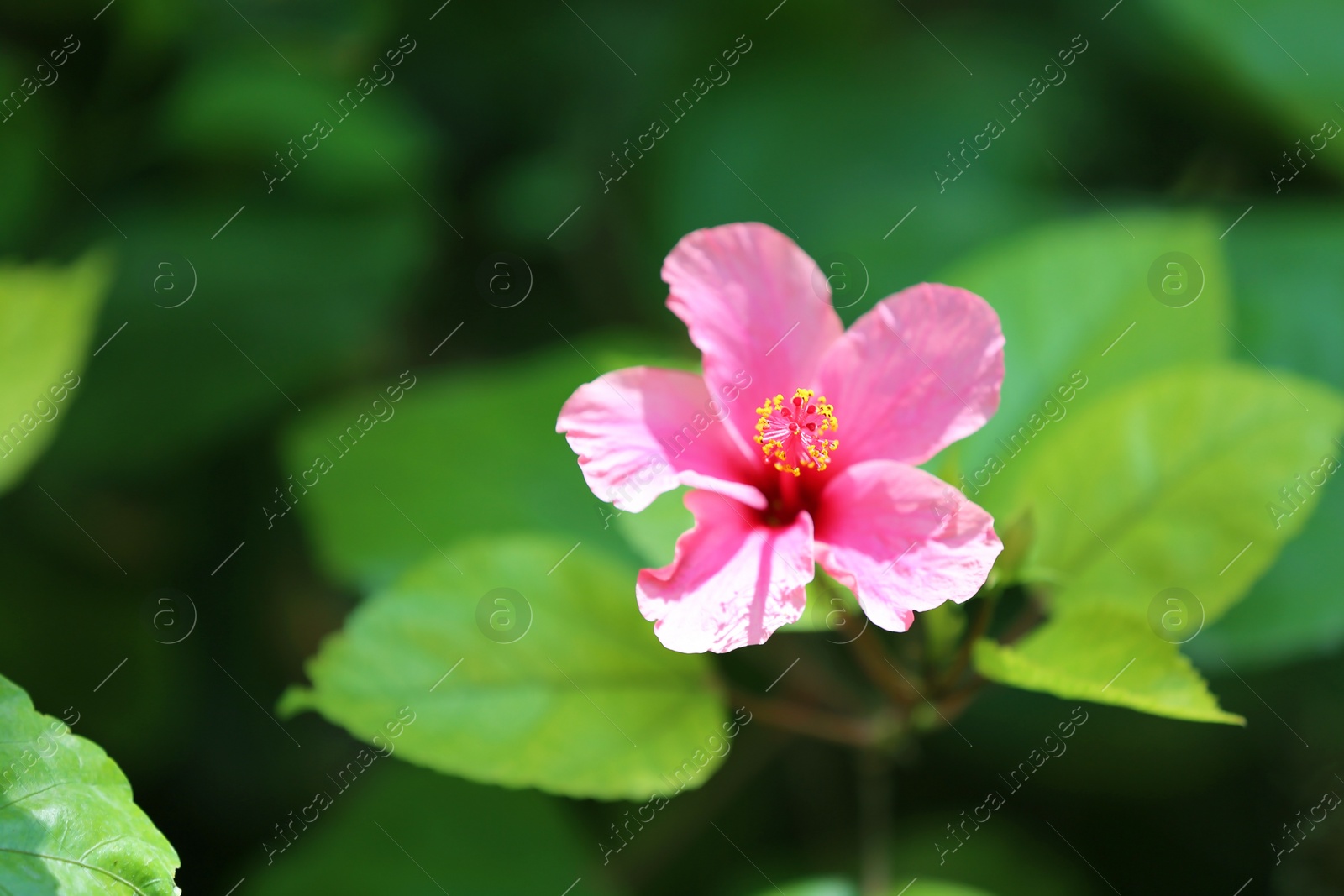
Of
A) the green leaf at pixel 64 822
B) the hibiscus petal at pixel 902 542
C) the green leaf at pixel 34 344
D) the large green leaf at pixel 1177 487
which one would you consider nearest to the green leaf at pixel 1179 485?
the large green leaf at pixel 1177 487

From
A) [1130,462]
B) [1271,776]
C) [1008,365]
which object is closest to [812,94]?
[1008,365]

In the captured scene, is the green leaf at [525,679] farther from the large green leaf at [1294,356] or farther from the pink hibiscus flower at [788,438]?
the large green leaf at [1294,356]

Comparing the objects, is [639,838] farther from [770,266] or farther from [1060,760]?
[770,266]

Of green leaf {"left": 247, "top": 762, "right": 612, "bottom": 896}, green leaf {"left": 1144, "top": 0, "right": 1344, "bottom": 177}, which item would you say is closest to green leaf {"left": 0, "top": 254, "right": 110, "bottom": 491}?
green leaf {"left": 247, "top": 762, "right": 612, "bottom": 896}

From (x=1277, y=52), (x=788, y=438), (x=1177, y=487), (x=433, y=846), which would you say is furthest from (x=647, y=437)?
(x=1277, y=52)

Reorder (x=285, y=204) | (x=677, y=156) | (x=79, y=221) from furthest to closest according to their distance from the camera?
(x=677, y=156) < (x=285, y=204) < (x=79, y=221)

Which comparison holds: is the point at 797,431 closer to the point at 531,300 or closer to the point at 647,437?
the point at 647,437
